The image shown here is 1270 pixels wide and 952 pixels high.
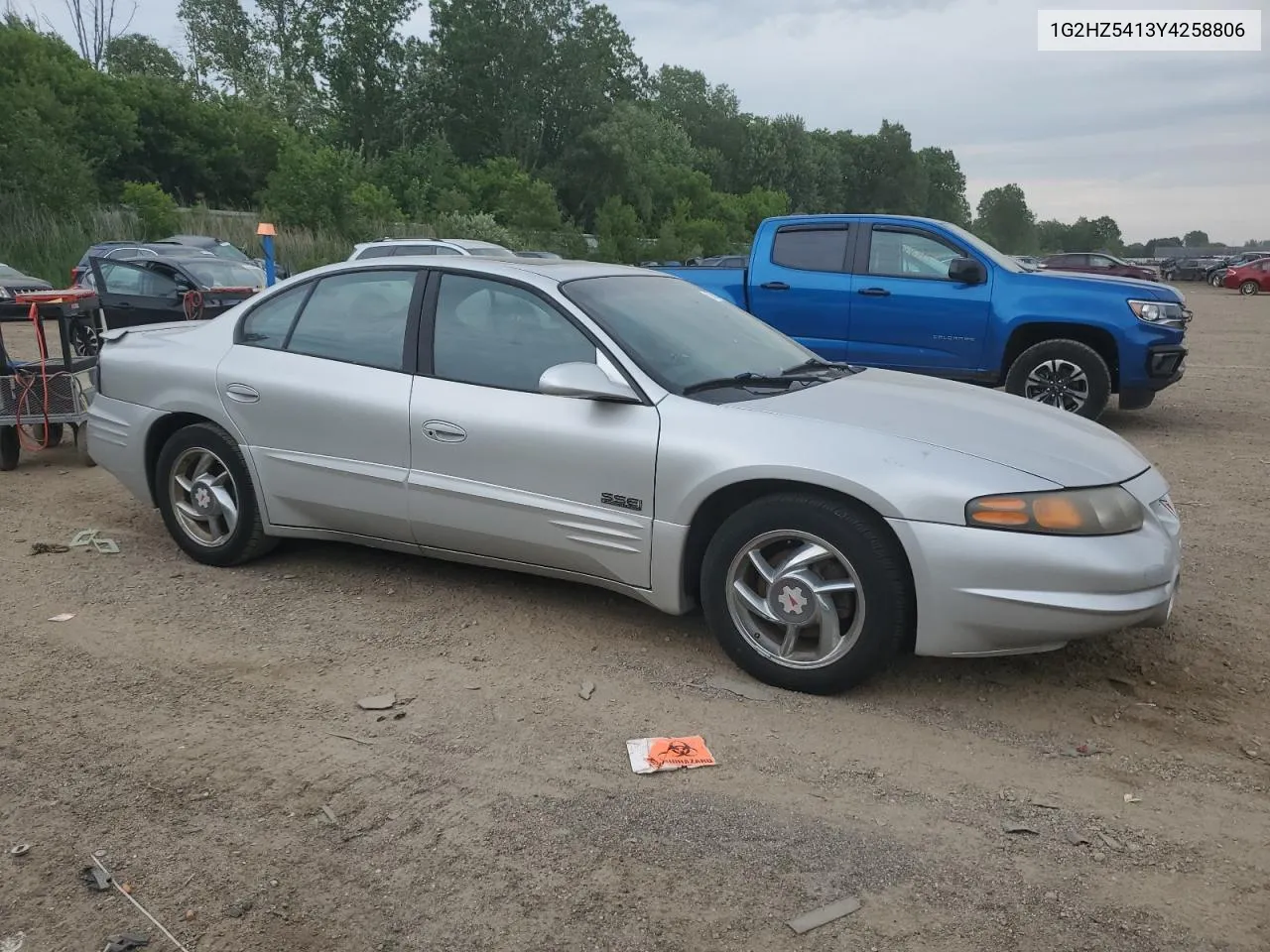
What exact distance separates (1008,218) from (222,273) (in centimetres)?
15640

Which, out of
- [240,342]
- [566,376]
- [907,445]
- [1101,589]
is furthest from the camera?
[240,342]

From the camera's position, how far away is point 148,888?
8.61 feet

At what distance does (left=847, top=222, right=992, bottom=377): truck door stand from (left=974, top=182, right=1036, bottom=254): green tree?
152723 mm

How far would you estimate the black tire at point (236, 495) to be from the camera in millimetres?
4949

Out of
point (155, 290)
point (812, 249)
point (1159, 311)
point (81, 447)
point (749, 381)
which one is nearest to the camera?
point (749, 381)

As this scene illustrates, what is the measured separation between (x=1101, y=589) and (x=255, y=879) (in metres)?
2.64

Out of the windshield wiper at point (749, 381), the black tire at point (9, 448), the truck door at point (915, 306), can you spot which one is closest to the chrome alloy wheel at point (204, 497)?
the windshield wiper at point (749, 381)

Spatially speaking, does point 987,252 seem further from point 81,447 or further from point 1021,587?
point 81,447

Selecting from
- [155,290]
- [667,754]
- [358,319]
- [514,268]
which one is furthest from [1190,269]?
[667,754]

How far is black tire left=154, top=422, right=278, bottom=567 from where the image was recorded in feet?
16.2

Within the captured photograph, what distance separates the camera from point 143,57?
7269 centimetres

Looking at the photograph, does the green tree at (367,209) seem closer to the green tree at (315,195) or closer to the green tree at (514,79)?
the green tree at (315,195)

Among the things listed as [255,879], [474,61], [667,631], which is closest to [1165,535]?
[667,631]

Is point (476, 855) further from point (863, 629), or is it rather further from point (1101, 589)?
point (1101, 589)
